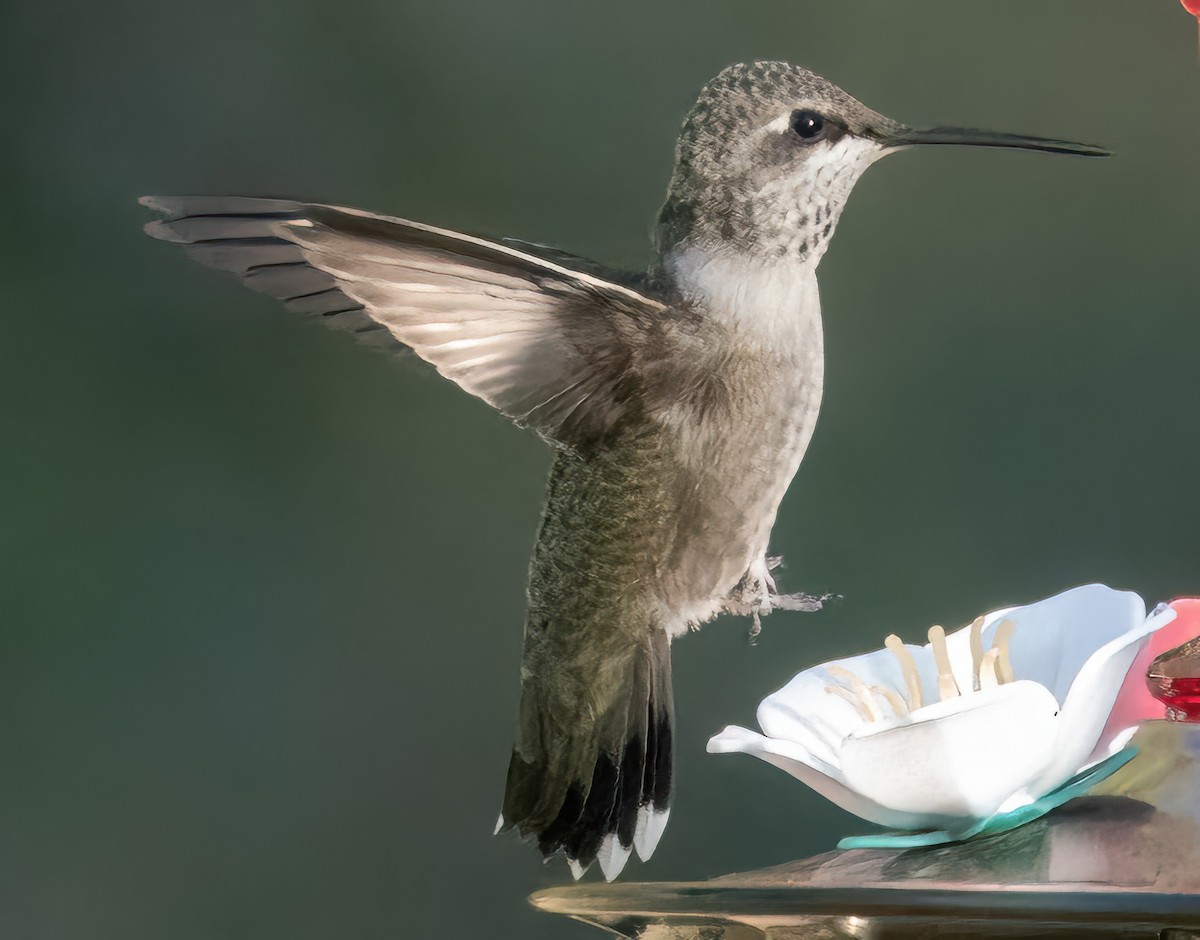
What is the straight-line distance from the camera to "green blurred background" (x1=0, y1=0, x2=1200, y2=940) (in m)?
1.22

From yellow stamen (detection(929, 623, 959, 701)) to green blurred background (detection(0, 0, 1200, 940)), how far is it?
527 millimetres

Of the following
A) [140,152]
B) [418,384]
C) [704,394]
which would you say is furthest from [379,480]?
[704,394]

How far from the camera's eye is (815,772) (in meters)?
0.56

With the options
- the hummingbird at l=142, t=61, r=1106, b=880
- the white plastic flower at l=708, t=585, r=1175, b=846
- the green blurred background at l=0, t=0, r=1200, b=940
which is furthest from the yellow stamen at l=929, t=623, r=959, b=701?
the green blurred background at l=0, t=0, r=1200, b=940

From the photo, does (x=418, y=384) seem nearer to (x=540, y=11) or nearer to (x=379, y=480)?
(x=379, y=480)

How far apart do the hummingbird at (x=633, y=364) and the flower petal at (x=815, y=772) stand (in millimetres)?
291

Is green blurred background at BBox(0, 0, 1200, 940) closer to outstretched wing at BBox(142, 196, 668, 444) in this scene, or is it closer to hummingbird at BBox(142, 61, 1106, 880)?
hummingbird at BBox(142, 61, 1106, 880)

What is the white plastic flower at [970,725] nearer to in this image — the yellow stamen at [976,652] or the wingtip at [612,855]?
the yellow stamen at [976,652]

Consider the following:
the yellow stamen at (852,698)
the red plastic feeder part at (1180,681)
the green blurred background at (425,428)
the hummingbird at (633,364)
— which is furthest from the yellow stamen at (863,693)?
the green blurred background at (425,428)

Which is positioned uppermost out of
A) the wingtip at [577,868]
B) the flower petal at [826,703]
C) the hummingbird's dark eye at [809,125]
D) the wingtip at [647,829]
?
the hummingbird's dark eye at [809,125]

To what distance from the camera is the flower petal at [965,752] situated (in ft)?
1.65

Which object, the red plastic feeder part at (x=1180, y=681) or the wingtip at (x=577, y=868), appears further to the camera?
the wingtip at (x=577, y=868)

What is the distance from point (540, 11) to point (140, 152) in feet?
1.51

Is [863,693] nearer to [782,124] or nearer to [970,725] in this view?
[970,725]
